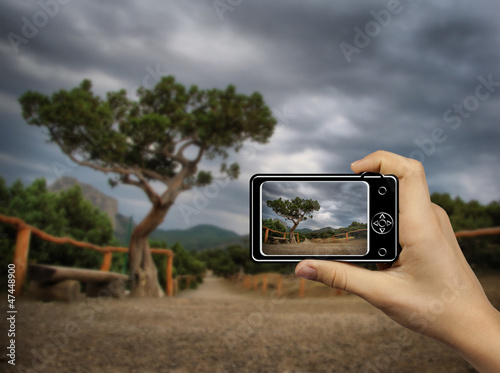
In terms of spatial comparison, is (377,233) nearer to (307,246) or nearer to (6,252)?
(307,246)

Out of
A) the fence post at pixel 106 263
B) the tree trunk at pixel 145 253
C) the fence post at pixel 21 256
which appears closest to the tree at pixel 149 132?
the tree trunk at pixel 145 253

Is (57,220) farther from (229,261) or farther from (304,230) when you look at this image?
(304,230)

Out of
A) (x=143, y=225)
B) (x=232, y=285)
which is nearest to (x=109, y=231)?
(x=143, y=225)

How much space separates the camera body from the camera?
797 mm

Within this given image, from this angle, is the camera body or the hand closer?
the hand

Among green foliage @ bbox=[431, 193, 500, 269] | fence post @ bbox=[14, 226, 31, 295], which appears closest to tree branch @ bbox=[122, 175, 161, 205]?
fence post @ bbox=[14, 226, 31, 295]

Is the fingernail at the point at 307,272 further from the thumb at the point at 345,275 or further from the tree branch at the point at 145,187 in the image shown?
the tree branch at the point at 145,187

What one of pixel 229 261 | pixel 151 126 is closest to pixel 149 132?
pixel 151 126

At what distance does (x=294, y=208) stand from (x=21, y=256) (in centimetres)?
431

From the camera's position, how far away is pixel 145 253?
8.49 m

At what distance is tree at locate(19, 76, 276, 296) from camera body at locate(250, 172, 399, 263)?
744 cm

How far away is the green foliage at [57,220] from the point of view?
22.7 feet

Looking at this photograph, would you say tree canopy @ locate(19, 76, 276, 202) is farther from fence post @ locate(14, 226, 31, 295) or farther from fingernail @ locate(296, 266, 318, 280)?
fingernail @ locate(296, 266, 318, 280)

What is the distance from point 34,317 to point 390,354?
2985 mm
